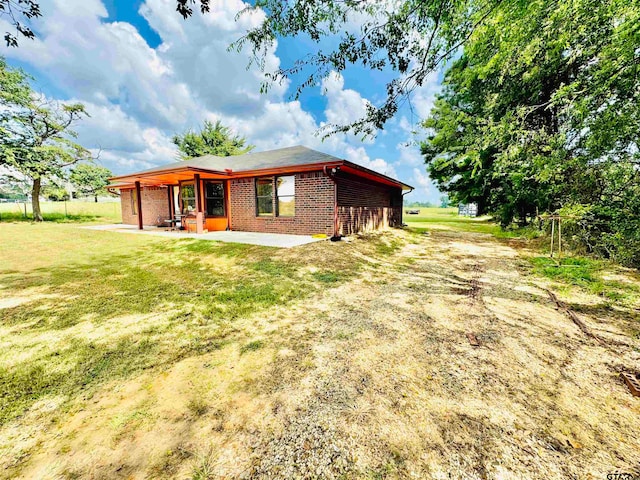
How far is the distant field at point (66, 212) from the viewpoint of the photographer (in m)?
20.4

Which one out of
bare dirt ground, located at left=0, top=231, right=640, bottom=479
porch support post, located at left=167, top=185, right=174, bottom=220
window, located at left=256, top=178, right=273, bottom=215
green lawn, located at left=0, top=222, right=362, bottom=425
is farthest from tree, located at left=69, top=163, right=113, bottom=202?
bare dirt ground, located at left=0, top=231, right=640, bottom=479

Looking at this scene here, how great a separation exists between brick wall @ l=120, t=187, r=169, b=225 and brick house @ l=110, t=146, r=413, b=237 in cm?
59

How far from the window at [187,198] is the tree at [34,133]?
44.1 ft

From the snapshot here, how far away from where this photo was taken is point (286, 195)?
983 centimetres

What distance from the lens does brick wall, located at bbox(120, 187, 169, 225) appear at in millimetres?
14023

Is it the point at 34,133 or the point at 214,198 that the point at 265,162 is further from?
the point at 34,133

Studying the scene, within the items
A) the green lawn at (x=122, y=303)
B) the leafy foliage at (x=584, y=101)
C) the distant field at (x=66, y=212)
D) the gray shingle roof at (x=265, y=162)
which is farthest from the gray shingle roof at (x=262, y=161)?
the distant field at (x=66, y=212)

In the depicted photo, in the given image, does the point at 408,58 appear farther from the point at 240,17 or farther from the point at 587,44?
the point at 587,44

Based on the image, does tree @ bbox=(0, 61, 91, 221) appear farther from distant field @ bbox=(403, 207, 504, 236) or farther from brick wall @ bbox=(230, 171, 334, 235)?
distant field @ bbox=(403, 207, 504, 236)

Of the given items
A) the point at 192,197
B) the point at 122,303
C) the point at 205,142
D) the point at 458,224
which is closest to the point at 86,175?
the point at 205,142

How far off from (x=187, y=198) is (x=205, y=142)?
22.4 meters

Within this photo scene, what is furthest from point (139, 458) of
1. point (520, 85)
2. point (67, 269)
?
point (520, 85)

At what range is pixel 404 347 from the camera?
279 cm

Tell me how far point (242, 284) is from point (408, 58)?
491 centimetres
